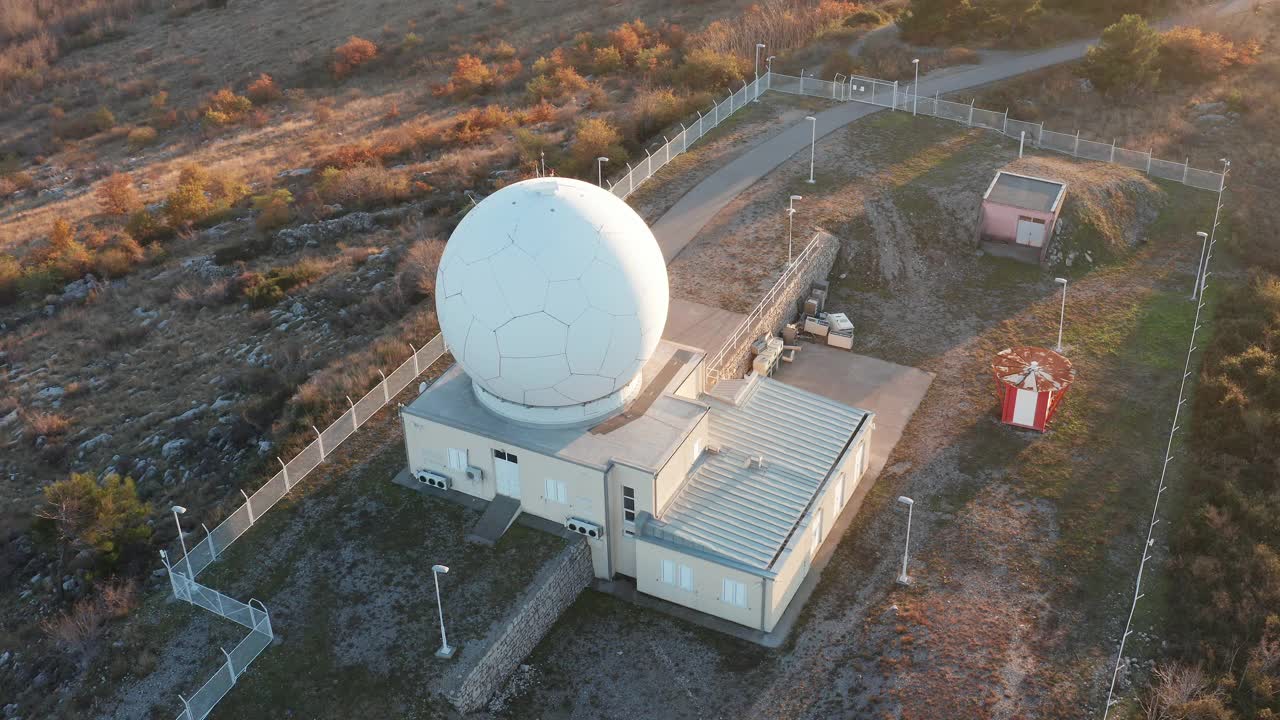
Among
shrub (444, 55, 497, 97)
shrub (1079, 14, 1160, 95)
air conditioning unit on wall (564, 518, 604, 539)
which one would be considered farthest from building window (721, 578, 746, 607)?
shrub (444, 55, 497, 97)

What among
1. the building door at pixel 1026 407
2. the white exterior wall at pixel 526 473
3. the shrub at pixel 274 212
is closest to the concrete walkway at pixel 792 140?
the building door at pixel 1026 407

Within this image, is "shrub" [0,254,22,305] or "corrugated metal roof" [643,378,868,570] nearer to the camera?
"corrugated metal roof" [643,378,868,570]

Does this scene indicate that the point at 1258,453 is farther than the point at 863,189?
No

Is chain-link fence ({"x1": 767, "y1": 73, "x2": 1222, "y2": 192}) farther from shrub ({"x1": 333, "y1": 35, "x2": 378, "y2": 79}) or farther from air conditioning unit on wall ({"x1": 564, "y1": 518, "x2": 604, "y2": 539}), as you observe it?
shrub ({"x1": 333, "y1": 35, "x2": 378, "y2": 79})

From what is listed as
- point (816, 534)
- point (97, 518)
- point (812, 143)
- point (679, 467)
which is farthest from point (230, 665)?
point (812, 143)

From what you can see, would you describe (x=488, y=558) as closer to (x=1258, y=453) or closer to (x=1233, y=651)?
(x=1233, y=651)

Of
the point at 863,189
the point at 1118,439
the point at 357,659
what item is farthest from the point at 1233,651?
the point at 863,189
